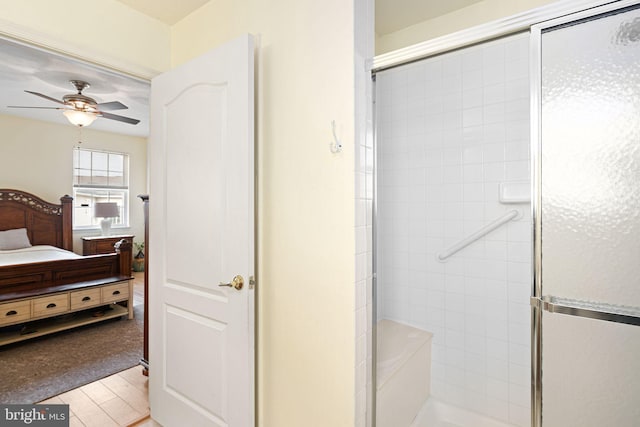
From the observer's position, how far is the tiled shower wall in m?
1.96

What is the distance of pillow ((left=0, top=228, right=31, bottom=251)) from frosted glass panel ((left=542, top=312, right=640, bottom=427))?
6091mm

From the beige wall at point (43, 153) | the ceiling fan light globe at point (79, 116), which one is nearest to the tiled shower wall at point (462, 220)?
the ceiling fan light globe at point (79, 116)

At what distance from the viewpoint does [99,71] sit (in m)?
3.16

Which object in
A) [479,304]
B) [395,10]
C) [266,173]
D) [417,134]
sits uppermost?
[395,10]

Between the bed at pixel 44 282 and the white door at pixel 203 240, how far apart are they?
207 cm

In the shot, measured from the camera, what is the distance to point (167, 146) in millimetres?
1903

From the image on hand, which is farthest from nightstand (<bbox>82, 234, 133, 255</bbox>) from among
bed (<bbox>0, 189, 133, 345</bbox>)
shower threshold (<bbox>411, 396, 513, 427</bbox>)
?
shower threshold (<bbox>411, 396, 513, 427</bbox>)

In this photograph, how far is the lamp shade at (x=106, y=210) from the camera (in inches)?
224

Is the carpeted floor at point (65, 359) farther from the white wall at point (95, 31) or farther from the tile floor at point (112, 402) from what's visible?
the white wall at point (95, 31)

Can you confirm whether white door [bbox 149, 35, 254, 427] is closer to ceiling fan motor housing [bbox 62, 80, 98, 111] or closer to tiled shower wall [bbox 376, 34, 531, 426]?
tiled shower wall [bbox 376, 34, 531, 426]

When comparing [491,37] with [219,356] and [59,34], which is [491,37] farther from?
[59,34]

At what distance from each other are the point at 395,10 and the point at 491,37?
1083 mm

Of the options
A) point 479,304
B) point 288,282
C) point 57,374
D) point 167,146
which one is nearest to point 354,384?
point 288,282

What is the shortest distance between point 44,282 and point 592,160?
4.62 meters
